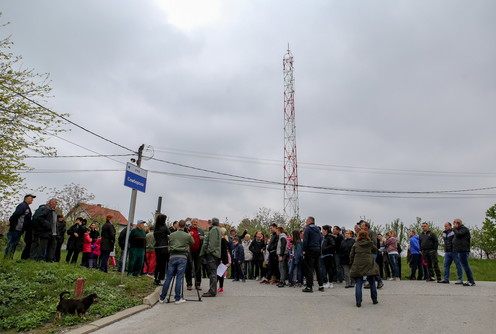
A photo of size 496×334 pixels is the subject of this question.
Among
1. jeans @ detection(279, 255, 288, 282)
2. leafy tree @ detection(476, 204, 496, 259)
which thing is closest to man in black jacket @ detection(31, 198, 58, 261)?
jeans @ detection(279, 255, 288, 282)

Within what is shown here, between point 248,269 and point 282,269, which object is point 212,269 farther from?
point 248,269

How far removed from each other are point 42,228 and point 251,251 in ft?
24.4

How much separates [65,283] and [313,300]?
634 centimetres

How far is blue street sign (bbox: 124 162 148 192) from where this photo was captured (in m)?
10.2

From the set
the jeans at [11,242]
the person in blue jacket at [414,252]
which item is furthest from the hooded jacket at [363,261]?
the jeans at [11,242]

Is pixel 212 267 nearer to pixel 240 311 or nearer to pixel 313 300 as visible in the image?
pixel 240 311

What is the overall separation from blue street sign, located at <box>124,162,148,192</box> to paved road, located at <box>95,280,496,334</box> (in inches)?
135

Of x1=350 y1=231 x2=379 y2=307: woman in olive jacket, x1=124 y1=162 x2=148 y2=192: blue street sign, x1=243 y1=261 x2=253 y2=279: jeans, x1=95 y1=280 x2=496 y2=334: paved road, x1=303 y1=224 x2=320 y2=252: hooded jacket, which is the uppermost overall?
x1=124 y1=162 x2=148 y2=192: blue street sign

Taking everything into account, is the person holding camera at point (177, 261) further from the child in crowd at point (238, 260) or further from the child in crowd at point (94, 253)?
the child in crowd at point (94, 253)

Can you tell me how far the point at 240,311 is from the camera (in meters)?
7.74

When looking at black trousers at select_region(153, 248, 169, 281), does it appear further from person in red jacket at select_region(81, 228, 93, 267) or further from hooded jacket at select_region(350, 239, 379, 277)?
hooded jacket at select_region(350, 239, 379, 277)

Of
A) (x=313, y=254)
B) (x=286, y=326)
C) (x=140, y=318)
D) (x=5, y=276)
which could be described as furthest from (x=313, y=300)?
(x=5, y=276)

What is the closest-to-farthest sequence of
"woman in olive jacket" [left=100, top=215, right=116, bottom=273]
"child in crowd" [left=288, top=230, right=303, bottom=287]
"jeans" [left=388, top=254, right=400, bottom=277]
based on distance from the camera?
"child in crowd" [left=288, top=230, right=303, bottom=287]
"woman in olive jacket" [left=100, top=215, right=116, bottom=273]
"jeans" [left=388, top=254, right=400, bottom=277]

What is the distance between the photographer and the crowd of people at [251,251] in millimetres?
8836
